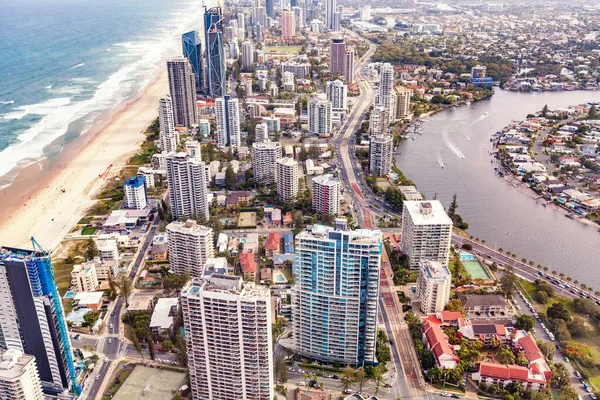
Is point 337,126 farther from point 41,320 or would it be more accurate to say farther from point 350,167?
point 41,320

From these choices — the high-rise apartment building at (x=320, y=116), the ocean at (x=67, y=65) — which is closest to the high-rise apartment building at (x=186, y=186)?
the ocean at (x=67, y=65)

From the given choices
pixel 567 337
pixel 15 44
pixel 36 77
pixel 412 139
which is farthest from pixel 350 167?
pixel 15 44

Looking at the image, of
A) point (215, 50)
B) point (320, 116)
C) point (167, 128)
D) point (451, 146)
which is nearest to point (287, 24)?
point (215, 50)

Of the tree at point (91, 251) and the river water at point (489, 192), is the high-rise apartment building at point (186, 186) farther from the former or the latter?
the river water at point (489, 192)

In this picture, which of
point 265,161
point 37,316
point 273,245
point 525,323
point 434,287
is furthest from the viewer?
point 265,161

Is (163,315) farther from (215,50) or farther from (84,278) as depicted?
(215,50)
